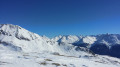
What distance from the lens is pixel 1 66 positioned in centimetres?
2778

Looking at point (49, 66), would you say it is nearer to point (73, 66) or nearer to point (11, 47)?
point (73, 66)

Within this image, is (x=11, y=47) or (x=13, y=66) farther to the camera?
(x=11, y=47)

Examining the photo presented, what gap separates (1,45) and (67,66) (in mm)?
182738

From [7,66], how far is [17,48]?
179m

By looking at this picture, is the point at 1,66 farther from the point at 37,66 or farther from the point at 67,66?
the point at 67,66

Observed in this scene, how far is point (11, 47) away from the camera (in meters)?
197

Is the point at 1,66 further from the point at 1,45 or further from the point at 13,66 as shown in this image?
the point at 1,45

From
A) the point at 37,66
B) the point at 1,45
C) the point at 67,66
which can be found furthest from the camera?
the point at 1,45

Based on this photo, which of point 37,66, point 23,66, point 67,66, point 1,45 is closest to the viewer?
point 23,66

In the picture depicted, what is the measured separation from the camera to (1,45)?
196 m

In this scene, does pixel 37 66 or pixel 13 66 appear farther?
pixel 37 66

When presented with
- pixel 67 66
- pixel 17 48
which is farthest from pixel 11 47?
pixel 67 66

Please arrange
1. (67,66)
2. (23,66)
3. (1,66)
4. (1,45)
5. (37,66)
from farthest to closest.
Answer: (1,45) → (67,66) → (37,66) → (23,66) → (1,66)

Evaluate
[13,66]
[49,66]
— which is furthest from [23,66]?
[49,66]
